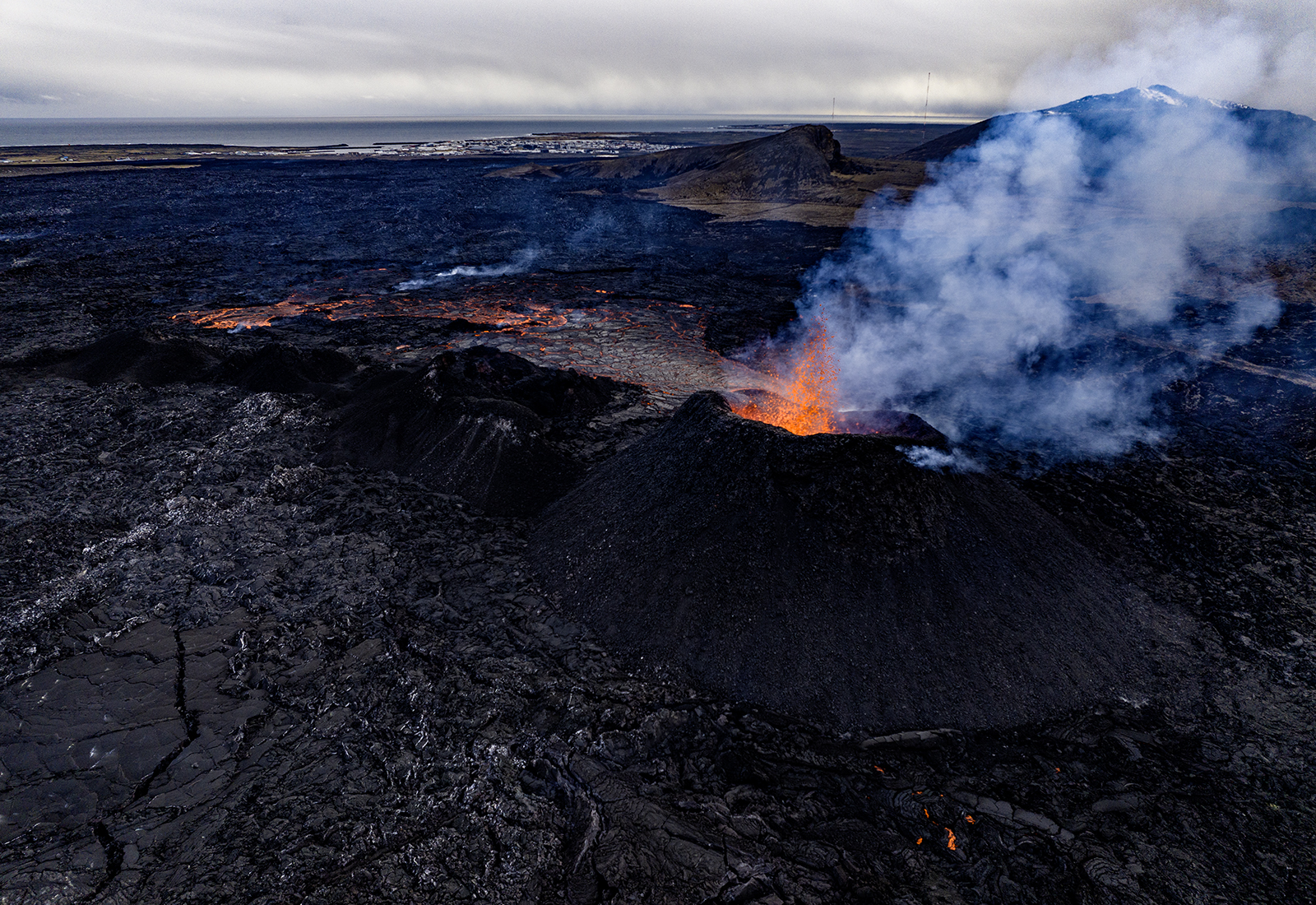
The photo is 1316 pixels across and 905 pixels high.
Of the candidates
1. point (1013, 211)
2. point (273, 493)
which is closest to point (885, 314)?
point (273, 493)

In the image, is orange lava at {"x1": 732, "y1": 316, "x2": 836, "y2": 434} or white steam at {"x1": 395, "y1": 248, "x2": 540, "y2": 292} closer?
orange lava at {"x1": 732, "y1": 316, "x2": 836, "y2": 434}

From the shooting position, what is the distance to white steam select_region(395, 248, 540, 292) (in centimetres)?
2764

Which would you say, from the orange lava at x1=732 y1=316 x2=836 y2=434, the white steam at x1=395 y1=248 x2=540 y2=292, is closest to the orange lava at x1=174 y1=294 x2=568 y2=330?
the white steam at x1=395 y1=248 x2=540 y2=292

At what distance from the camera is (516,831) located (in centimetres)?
612

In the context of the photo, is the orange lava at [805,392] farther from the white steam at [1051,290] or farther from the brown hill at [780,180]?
the brown hill at [780,180]

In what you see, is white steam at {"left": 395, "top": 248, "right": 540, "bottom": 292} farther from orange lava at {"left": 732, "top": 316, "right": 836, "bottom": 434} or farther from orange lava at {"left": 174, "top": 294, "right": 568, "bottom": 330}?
orange lava at {"left": 732, "top": 316, "right": 836, "bottom": 434}

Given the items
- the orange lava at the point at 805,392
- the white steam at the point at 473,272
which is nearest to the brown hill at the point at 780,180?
the white steam at the point at 473,272

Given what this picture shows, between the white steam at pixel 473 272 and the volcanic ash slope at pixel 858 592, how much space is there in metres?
21.9

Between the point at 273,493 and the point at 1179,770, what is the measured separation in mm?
14412

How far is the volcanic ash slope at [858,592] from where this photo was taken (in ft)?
25.5

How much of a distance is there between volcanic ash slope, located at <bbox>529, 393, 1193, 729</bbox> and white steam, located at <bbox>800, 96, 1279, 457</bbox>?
607 cm

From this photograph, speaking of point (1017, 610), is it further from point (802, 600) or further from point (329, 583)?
point (329, 583)

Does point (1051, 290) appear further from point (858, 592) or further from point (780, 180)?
point (780, 180)

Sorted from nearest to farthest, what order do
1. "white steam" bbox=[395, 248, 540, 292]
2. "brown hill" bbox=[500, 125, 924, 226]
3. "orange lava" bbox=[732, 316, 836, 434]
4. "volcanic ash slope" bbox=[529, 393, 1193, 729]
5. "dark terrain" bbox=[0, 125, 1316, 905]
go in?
"dark terrain" bbox=[0, 125, 1316, 905] → "volcanic ash slope" bbox=[529, 393, 1193, 729] → "orange lava" bbox=[732, 316, 836, 434] → "white steam" bbox=[395, 248, 540, 292] → "brown hill" bbox=[500, 125, 924, 226]
